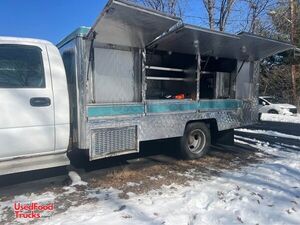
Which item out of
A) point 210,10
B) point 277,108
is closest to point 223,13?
point 210,10

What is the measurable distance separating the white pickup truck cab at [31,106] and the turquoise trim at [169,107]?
1.62 m

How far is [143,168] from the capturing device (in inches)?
246

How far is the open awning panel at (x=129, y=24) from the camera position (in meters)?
4.54

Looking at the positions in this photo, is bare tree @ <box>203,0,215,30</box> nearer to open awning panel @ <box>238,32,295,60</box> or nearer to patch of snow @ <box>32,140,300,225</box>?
open awning panel @ <box>238,32,295,60</box>

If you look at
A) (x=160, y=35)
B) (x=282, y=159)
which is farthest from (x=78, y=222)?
(x=282, y=159)

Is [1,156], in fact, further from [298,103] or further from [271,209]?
[298,103]

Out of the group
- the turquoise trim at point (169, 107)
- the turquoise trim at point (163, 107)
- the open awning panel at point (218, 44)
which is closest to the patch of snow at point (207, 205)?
the turquoise trim at point (163, 107)

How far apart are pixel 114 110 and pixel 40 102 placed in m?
1.22

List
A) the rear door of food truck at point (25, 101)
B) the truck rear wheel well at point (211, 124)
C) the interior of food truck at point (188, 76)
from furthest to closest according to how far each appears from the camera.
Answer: the interior of food truck at point (188, 76) → the truck rear wheel well at point (211, 124) → the rear door of food truck at point (25, 101)

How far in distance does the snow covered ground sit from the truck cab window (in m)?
1.65

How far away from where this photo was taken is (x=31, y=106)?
448 cm

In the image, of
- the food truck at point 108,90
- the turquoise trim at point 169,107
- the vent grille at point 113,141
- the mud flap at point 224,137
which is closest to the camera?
the food truck at point 108,90

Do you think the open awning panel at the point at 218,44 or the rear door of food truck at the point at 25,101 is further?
the open awning panel at the point at 218,44

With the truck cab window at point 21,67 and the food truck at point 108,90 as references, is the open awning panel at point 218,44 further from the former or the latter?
the truck cab window at point 21,67
